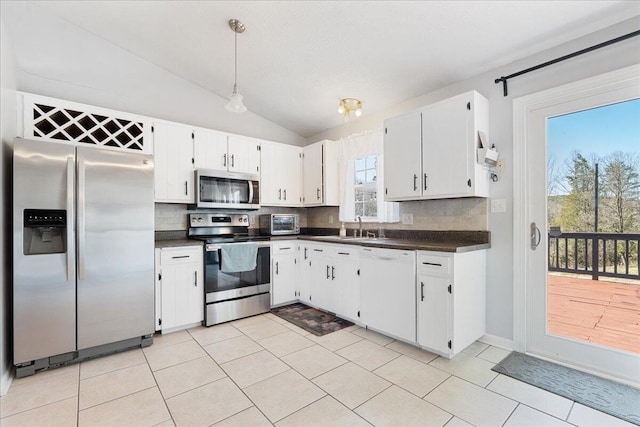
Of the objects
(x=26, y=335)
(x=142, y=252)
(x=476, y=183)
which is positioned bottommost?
(x=26, y=335)

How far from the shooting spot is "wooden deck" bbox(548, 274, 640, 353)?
2082 millimetres

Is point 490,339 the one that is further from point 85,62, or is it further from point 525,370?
point 85,62

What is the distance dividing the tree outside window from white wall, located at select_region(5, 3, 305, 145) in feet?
6.20

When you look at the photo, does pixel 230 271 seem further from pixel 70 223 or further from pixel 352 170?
pixel 352 170

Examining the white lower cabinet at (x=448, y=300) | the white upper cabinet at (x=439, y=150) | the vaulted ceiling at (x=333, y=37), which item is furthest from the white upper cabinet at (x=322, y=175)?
the white lower cabinet at (x=448, y=300)

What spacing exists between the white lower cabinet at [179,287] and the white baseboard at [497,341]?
2.80 meters

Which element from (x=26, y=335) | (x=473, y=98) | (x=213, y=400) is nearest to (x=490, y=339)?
(x=473, y=98)

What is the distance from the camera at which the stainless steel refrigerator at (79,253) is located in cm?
220

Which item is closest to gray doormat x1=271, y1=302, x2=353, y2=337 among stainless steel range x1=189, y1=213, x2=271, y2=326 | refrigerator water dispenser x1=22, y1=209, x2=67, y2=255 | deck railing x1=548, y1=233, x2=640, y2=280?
stainless steel range x1=189, y1=213, x2=271, y2=326

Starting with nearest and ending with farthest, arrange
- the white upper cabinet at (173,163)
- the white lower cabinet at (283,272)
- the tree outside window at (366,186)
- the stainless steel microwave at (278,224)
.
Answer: the white upper cabinet at (173,163) → the white lower cabinet at (283,272) → the tree outside window at (366,186) → the stainless steel microwave at (278,224)

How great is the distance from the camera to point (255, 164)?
398cm

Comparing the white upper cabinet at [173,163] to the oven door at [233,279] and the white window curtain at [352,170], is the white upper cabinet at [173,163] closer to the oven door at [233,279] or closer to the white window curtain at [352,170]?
the oven door at [233,279]

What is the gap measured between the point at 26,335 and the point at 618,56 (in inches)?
184

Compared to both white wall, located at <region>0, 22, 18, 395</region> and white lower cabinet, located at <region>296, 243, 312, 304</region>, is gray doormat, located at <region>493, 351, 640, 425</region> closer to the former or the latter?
white lower cabinet, located at <region>296, 243, 312, 304</region>
